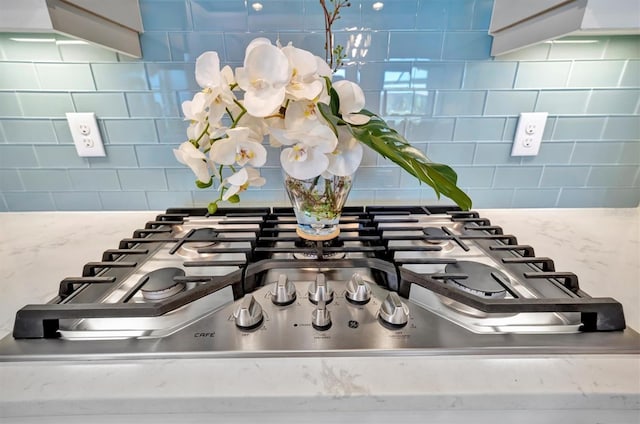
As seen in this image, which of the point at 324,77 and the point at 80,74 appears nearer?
the point at 324,77

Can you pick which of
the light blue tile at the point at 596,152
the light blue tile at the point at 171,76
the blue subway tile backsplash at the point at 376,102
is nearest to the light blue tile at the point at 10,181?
the blue subway tile backsplash at the point at 376,102

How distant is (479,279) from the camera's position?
0.54 m

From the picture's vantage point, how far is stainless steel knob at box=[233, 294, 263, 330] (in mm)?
434

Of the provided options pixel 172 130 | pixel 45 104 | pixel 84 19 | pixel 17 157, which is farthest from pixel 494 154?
pixel 17 157

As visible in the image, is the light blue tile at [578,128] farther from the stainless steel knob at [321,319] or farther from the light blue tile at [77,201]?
the light blue tile at [77,201]

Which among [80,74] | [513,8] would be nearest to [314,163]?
[513,8]

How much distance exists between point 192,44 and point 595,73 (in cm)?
110

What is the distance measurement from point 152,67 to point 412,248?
0.83m

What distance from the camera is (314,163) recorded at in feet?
1.59

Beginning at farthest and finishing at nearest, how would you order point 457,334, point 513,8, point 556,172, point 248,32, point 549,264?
point 556,172 → point 248,32 → point 513,8 → point 549,264 → point 457,334

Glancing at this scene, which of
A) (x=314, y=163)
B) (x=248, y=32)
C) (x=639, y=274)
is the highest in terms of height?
(x=248, y=32)

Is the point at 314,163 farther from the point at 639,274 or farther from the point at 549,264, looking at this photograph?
the point at 639,274

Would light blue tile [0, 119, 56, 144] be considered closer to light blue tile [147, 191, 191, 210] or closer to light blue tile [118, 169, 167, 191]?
light blue tile [118, 169, 167, 191]

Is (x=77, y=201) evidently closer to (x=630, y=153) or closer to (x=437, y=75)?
(x=437, y=75)
